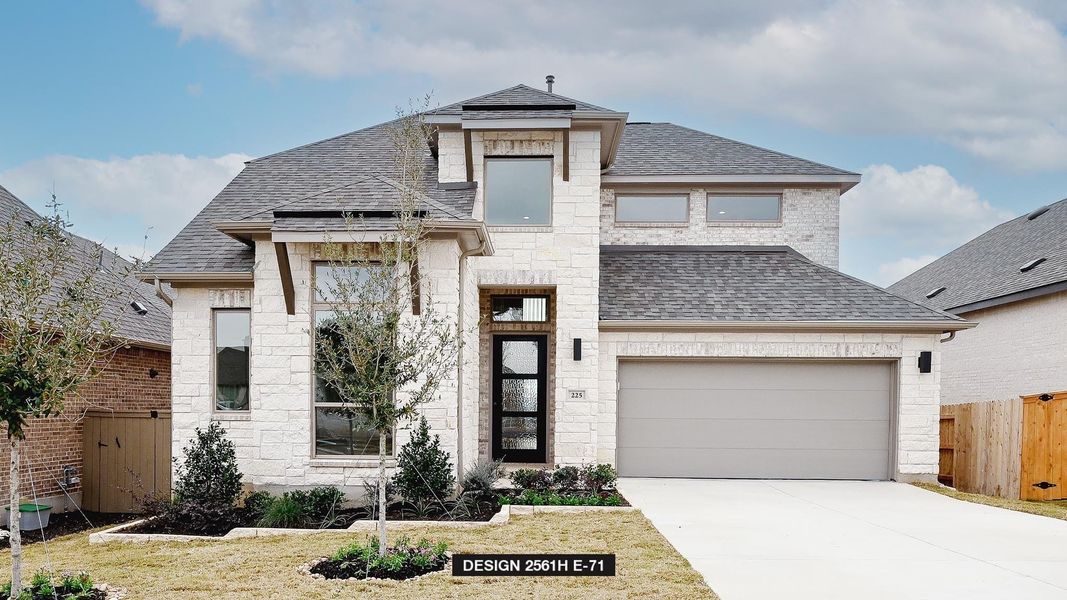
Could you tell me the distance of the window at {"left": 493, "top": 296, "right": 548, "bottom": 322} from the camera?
1214cm

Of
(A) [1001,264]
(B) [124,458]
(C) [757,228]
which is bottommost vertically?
(B) [124,458]

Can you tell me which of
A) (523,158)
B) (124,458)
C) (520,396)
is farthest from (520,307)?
(124,458)

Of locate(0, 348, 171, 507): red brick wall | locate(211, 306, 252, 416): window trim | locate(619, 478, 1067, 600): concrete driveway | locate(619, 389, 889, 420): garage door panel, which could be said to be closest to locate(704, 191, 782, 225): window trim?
locate(619, 389, 889, 420): garage door panel

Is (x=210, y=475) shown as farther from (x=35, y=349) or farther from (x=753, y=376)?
(x=753, y=376)

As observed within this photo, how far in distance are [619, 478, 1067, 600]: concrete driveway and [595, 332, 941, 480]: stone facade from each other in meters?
0.89

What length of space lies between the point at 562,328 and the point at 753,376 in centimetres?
342

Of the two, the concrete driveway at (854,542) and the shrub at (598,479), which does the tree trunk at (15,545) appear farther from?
the shrub at (598,479)

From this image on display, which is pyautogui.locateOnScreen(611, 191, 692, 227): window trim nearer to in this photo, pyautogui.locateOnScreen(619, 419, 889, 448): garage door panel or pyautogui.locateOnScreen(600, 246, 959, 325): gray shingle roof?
pyautogui.locateOnScreen(600, 246, 959, 325): gray shingle roof

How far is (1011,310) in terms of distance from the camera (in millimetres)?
13500

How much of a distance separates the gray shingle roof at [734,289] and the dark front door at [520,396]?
5.53ft

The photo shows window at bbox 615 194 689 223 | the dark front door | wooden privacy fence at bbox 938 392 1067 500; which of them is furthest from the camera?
window at bbox 615 194 689 223

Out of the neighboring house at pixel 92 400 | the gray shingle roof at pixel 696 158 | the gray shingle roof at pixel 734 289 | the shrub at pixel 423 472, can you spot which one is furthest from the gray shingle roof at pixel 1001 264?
the neighboring house at pixel 92 400

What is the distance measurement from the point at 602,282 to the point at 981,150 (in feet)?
60.7

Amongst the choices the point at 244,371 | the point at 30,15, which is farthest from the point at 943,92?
the point at 30,15
